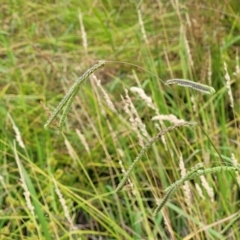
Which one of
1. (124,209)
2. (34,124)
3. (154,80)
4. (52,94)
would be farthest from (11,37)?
(124,209)

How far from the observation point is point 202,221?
60.3 inches

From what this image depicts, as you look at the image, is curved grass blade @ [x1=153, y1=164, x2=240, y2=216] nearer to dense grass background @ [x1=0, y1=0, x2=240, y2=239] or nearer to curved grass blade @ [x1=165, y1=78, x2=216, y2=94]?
curved grass blade @ [x1=165, y1=78, x2=216, y2=94]

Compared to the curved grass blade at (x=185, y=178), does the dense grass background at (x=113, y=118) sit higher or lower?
lower

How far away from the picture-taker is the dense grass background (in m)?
1.64

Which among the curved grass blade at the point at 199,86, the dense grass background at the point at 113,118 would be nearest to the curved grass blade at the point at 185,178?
the curved grass blade at the point at 199,86

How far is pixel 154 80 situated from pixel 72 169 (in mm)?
413

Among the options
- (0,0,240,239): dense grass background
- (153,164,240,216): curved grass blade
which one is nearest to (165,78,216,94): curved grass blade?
(153,164,240,216): curved grass blade

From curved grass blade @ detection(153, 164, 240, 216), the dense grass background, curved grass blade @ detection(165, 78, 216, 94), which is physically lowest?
the dense grass background

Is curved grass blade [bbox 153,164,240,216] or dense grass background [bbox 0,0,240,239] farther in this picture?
dense grass background [bbox 0,0,240,239]

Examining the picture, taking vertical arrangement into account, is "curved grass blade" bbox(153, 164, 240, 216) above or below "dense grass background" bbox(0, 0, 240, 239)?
above

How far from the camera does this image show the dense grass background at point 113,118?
1645 millimetres

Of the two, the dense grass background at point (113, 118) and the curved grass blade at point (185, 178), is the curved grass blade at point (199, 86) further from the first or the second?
the dense grass background at point (113, 118)

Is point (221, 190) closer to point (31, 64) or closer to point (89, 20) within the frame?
point (31, 64)

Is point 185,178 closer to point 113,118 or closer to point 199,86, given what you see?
point 199,86
